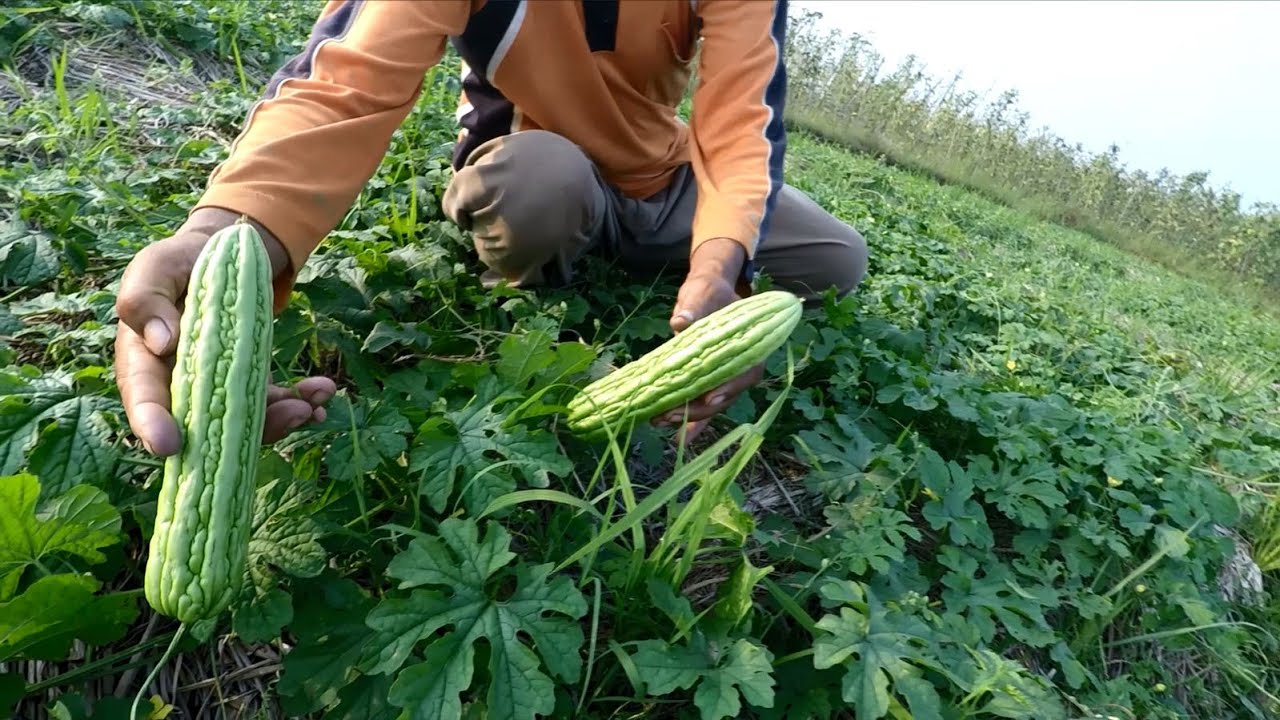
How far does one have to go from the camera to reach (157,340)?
1368 mm

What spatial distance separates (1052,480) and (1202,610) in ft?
1.58

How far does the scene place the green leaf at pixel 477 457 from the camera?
1530mm

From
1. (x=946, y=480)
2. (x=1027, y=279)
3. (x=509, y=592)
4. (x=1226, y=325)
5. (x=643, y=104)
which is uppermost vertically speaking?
(x=643, y=104)

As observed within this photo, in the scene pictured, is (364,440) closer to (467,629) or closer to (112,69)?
(467,629)

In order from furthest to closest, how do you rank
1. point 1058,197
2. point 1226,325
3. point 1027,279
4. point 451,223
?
point 1058,197, point 1226,325, point 1027,279, point 451,223

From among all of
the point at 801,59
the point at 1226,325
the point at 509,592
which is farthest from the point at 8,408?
the point at 801,59

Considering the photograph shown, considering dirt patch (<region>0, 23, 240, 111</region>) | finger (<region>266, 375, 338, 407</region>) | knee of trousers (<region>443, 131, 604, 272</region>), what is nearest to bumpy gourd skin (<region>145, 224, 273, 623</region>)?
finger (<region>266, 375, 338, 407</region>)

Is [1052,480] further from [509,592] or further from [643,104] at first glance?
[643,104]

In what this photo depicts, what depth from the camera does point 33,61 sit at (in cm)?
327

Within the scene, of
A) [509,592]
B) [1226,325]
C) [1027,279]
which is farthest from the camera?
[1226,325]

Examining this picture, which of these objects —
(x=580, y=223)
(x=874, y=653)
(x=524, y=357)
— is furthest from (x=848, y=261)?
(x=874, y=653)

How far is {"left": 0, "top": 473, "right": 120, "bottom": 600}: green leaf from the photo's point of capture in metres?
1.24

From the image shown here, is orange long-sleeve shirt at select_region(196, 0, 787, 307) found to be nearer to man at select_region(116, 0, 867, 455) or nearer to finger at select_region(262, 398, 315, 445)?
man at select_region(116, 0, 867, 455)

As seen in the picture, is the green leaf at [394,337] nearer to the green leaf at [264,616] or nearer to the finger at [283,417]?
the finger at [283,417]
